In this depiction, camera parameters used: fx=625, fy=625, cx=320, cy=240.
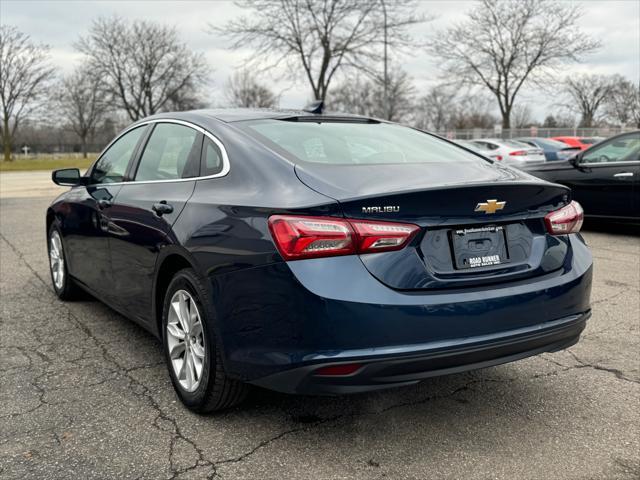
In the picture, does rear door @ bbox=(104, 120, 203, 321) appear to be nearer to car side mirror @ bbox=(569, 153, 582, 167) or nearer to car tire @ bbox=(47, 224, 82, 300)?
car tire @ bbox=(47, 224, 82, 300)

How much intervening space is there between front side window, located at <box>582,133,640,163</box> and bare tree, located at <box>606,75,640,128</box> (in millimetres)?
71842

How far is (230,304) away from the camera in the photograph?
2.70 meters

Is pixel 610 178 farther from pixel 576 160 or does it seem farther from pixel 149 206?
pixel 149 206

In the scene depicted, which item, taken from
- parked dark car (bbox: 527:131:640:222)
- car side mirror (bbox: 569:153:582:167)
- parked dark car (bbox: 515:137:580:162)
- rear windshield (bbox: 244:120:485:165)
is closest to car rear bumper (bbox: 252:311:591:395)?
rear windshield (bbox: 244:120:485:165)

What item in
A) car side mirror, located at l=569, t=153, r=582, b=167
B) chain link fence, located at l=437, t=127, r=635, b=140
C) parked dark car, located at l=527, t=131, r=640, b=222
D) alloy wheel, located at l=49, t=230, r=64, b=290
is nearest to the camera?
alloy wheel, located at l=49, t=230, r=64, b=290

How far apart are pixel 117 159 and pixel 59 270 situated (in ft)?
4.79

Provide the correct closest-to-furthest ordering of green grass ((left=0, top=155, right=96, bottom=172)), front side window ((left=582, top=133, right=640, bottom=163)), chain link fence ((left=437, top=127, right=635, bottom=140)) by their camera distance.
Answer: front side window ((left=582, top=133, right=640, bottom=163))
green grass ((left=0, top=155, right=96, bottom=172))
chain link fence ((left=437, top=127, right=635, bottom=140))

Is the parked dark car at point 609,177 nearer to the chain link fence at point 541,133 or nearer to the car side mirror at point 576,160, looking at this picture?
the car side mirror at point 576,160

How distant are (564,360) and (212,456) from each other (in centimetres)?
228

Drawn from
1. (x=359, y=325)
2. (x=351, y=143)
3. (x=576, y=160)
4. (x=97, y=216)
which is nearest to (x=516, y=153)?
(x=576, y=160)

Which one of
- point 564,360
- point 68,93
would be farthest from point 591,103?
point 564,360

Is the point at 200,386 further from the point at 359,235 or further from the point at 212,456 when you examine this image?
the point at 359,235

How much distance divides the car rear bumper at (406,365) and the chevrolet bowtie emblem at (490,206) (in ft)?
1.70

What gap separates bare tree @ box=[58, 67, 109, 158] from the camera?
48.2 metres
